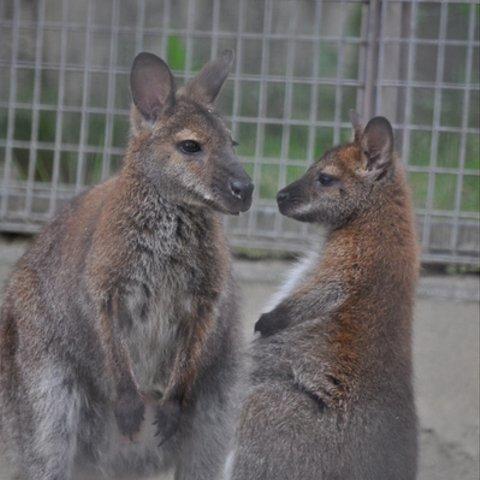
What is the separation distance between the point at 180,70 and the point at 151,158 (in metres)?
2.32

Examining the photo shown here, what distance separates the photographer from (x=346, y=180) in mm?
8414

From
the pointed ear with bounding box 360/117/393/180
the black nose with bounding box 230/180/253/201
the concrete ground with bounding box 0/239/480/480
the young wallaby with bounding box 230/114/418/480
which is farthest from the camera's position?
the concrete ground with bounding box 0/239/480/480

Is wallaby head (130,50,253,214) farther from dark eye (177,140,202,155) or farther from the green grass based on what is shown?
the green grass

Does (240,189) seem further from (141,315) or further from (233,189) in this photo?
(141,315)

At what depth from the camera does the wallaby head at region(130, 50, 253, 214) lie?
23.9 feet

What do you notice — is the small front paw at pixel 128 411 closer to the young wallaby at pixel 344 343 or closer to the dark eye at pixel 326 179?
the young wallaby at pixel 344 343

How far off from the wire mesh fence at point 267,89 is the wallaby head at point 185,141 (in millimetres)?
1916

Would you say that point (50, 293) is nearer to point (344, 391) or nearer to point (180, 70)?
point (344, 391)

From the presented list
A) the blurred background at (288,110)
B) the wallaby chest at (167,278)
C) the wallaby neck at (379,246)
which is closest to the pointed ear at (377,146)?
the wallaby neck at (379,246)

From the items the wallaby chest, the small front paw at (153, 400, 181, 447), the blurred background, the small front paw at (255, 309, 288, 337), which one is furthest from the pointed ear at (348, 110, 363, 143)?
the small front paw at (153, 400, 181, 447)

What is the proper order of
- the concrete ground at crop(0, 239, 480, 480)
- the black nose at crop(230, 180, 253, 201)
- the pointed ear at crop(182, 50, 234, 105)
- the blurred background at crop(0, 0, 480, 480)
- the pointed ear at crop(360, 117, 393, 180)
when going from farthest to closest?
1. the blurred background at crop(0, 0, 480, 480)
2. the concrete ground at crop(0, 239, 480, 480)
3. the pointed ear at crop(360, 117, 393, 180)
4. the pointed ear at crop(182, 50, 234, 105)
5. the black nose at crop(230, 180, 253, 201)

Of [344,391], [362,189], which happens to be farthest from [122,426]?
[362,189]

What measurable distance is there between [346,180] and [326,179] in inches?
5.0

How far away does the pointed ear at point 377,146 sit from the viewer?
833 centimetres
